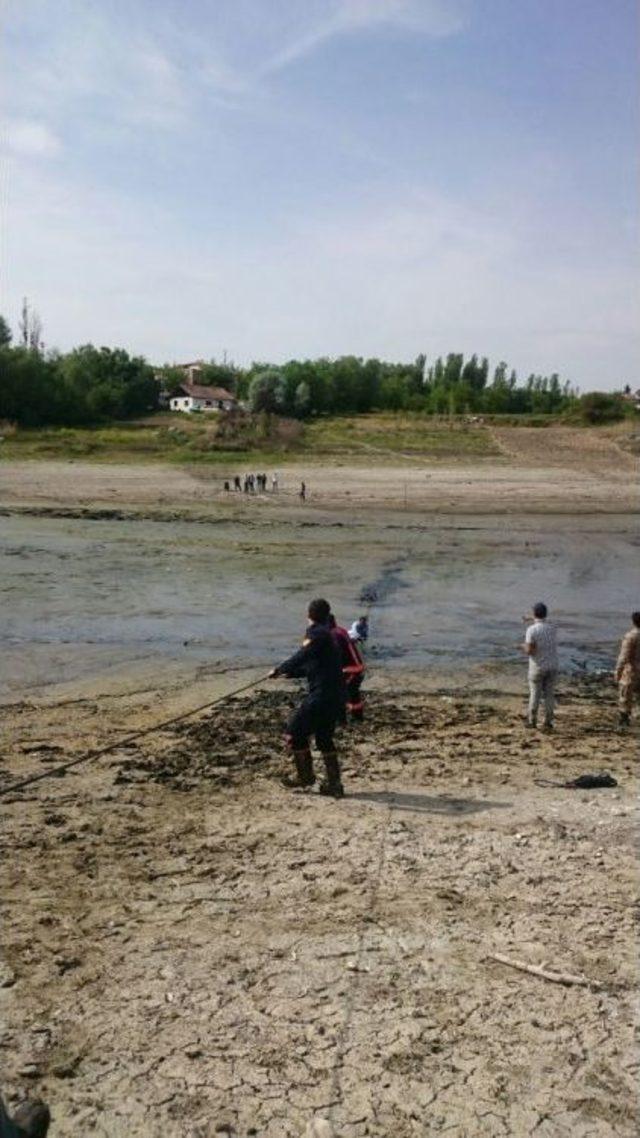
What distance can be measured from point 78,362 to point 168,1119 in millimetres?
75310

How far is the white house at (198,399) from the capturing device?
295 ft

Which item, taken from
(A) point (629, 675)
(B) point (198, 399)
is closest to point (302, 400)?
(B) point (198, 399)

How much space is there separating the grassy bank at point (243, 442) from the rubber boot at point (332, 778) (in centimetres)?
4073

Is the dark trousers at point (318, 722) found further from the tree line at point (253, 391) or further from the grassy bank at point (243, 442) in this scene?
the tree line at point (253, 391)

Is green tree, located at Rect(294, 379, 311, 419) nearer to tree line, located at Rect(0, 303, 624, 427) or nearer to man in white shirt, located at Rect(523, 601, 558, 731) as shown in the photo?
tree line, located at Rect(0, 303, 624, 427)

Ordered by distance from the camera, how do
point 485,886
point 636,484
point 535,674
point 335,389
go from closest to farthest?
1. point 485,886
2. point 535,674
3. point 636,484
4. point 335,389

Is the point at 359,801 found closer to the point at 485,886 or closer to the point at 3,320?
the point at 485,886

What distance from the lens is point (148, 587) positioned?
23.1 meters

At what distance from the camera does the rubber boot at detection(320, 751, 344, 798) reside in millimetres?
8797

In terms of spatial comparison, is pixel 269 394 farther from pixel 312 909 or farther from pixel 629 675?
pixel 312 909

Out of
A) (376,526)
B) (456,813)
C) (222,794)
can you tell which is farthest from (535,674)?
(376,526)

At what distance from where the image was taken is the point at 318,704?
28.9 ft

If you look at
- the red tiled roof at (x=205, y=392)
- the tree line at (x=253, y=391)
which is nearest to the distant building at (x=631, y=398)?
the tree line at (x=253, y=391)

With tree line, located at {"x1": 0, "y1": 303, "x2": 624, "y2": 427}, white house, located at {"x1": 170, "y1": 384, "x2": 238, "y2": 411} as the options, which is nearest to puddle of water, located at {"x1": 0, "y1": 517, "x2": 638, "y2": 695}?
tree line, located at {"x1": 0, "y1": 303, "x2": 624, "y2": 427}
